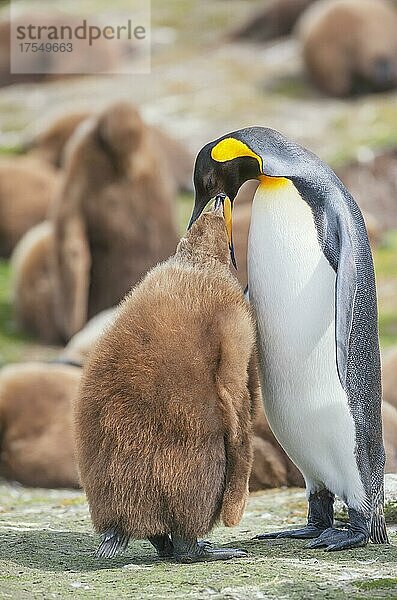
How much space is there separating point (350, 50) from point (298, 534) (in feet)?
46.9

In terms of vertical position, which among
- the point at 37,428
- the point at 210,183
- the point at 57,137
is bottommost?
the point at 37,428

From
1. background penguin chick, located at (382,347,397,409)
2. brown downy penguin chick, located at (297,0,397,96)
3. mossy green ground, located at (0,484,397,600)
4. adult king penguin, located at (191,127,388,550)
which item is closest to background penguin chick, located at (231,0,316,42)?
brown downy penguin chick, located at (297,0,397,96)

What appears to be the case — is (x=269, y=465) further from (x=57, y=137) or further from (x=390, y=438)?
(x=57, y=137)

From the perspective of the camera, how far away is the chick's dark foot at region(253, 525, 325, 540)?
454cm

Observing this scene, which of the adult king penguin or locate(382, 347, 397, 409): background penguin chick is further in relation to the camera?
locate(382, 347, 397, 409): background penguin chick

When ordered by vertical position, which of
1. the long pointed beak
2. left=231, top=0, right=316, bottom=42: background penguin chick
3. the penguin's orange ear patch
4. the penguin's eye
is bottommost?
the long pointed beak

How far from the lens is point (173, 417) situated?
3953 mm

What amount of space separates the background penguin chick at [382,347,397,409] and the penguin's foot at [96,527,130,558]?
3536 mm

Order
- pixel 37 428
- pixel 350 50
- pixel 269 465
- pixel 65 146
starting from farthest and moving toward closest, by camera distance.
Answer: pixel 350 50 < pixel 65 146 < pixel 37 428 < pixel 269 465

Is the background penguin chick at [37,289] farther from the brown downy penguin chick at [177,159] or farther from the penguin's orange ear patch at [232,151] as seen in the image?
the penguin's orange ear patch at [232,151]

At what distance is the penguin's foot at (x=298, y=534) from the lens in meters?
4.55

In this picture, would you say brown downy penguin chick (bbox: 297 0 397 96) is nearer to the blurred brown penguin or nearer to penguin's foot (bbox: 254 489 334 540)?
the blurred brown penguin

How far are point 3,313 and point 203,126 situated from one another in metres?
5.29

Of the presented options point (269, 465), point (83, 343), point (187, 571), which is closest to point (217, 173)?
point (187, 571)
